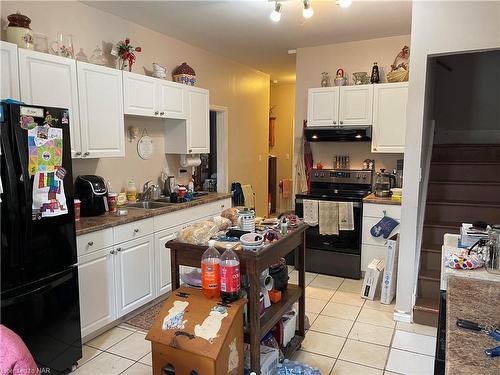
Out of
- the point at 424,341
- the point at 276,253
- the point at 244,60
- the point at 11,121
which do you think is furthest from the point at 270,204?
the point at 11,121

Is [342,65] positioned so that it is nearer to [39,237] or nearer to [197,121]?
[197,121]

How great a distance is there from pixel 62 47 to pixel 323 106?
287cm

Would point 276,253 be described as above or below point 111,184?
below

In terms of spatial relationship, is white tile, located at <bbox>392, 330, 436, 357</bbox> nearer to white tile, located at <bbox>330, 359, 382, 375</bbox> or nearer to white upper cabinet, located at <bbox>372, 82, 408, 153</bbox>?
white tile, located at <bbox>330, 359, 382, 375</bbox>

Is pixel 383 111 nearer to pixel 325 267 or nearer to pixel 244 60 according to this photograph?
pixel 325 267

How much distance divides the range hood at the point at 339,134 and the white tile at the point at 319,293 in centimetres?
179

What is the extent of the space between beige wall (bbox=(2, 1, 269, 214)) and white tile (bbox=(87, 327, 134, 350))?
1.39 metres

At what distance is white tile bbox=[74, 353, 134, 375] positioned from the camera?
95.7 inches

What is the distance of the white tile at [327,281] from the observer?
3.97 m

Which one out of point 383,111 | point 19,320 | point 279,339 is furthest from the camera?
point 383,111

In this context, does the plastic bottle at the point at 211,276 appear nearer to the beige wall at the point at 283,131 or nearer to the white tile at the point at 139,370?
the white tile at the point at 139,370

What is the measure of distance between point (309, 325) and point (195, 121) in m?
2.53

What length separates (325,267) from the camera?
428 cm

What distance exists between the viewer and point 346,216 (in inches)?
158
